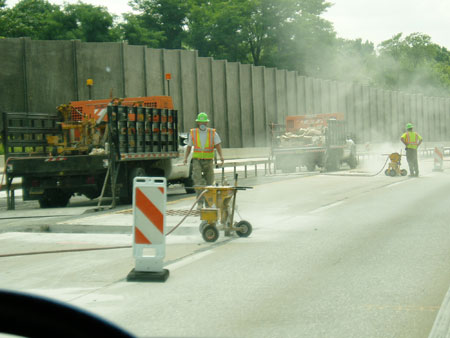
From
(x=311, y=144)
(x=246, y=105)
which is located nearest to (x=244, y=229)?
→ (x=311, y=144)

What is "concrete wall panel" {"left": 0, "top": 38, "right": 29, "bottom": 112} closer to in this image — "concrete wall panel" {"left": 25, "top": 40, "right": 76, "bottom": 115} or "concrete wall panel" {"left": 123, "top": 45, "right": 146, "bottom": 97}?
"concrete wall panel" {"left": 25, "top": 40, "right": 76, "bottom": 115}

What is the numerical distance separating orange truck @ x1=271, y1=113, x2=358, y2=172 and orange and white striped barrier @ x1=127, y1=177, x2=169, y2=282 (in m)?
23.3

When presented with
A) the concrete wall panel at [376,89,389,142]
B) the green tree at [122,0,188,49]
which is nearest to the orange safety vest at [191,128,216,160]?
the concrete wall panel at [376,89,389,142]

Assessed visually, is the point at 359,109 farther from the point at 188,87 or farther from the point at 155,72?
the point at 155,72

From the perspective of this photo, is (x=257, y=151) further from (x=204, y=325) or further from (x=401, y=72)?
(x=401, y=72)

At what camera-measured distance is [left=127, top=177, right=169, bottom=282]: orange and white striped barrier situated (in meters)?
7.48

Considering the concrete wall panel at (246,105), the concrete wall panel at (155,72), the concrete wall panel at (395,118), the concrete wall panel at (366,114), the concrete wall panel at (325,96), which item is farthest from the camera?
the concrete wall panel at (395,118)

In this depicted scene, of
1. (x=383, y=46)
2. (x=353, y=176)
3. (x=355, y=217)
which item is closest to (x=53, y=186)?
(x=355, y=217)

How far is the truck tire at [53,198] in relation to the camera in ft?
55.4

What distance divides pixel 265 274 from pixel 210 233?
2579mm

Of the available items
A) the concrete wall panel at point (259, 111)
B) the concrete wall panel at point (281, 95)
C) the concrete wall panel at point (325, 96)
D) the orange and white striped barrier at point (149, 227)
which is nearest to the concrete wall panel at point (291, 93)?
the concrete wall panel at point (281, 95)

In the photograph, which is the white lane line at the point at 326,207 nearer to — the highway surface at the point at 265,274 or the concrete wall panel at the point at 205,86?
the highway surface at the point at 265,274

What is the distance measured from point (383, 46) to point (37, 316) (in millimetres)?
144401

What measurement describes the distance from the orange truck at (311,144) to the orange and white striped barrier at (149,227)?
919 inches
